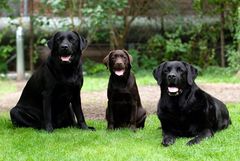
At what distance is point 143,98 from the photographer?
11.0m

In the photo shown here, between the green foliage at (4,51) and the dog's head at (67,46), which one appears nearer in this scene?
the dog's head at (67,46)

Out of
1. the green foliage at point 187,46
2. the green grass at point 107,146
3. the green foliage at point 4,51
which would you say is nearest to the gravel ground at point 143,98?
the green grass at point 107,146

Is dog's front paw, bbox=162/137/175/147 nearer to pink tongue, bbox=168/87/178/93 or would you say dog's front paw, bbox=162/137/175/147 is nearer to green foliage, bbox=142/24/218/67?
pink tongue, bbox=168/87/178/93

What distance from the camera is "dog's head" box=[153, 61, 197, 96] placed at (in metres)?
6.52

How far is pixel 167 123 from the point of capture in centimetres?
672

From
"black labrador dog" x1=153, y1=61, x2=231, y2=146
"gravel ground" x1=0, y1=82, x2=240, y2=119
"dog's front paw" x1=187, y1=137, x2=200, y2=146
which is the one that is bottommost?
"gravel ground" x1=0, y1=82, x2=240, y2=119

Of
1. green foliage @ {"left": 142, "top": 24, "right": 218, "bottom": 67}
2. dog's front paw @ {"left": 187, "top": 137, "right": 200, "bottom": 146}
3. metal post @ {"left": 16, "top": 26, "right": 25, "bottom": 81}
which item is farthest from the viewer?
green foliage @ {"left": 142, "top": 24, "right": 218, "bottom": 67}

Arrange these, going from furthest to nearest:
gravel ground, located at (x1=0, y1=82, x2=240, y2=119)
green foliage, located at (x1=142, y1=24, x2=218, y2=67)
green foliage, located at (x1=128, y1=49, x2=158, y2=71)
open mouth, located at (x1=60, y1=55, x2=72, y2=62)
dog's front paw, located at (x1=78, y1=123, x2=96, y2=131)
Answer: green foliage, located at (x1=128, y1=49, x2=158, y2=71)
green foliage, located at (x1=142, y1=24, x2=218, y2=67)
gravel ground, located at (x1=0, y1=82, x2=240, y2=119)
dog's front paw, located at (x1=78, y1=123, x2=96, y2=131)
open mouth, located at (x1=60, y1=55, x2=72, y2=62)

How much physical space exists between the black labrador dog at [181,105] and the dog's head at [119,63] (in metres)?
0.63

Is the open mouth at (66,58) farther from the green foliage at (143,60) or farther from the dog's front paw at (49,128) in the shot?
the green foliage at (143,60)

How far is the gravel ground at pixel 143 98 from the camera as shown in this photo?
9.56m

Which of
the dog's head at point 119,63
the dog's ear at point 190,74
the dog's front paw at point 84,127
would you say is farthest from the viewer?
the dog's front paw at point 84,127

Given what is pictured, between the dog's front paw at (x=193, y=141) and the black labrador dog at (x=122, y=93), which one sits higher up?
the black labrador dog at (x=122, y=93)

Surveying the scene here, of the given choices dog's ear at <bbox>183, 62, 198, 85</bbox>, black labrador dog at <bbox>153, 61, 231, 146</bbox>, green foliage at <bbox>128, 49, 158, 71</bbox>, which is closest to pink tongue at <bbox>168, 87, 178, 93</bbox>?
black labrador dog at <bbox>153, 61, 231, 146</bbox>
